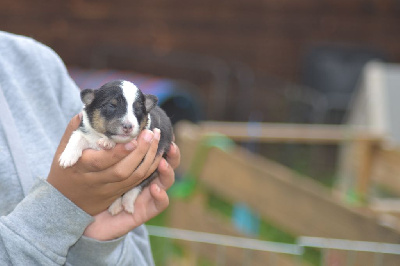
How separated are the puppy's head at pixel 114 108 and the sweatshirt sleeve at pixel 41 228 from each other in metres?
0.21

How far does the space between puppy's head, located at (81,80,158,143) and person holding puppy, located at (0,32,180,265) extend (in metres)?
0.06

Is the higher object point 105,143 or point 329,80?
point 329,80

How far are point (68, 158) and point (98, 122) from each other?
0.56 ft

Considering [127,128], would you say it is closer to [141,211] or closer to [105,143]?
[105,143]

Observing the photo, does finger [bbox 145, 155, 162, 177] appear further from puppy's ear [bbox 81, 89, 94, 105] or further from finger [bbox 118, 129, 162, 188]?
puppy's ear [bbox 81, 89, 94, 105]

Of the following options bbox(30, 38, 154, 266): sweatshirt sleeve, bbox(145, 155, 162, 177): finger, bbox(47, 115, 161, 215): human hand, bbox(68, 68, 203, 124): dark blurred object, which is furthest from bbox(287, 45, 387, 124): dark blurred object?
bbox(47, 115, 161, 215): human hand

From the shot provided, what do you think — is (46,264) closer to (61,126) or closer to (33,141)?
(33,141)

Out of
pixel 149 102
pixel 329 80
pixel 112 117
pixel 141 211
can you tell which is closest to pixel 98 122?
pixel 112 117

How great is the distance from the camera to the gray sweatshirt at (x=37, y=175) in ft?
4.29

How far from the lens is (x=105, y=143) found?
1.38 m

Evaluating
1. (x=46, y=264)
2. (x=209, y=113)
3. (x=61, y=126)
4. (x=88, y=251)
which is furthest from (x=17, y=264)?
(x=209, y=113)

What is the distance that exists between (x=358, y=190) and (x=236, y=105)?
3.42m

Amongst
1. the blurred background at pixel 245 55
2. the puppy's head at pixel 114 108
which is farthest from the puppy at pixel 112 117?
the blurred background at pixel 245 55

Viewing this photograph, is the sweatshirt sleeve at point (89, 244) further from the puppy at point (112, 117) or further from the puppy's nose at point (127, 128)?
the puppy's nose at point (127, 128)
